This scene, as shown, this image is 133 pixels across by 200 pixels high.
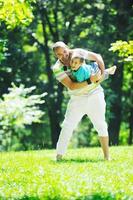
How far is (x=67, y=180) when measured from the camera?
26.8 feet

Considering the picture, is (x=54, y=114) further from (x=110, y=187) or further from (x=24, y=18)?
(x=110, y=187)

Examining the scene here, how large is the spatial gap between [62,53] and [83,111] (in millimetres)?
1291

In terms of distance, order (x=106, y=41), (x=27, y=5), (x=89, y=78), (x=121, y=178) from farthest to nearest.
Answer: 1. (x=106, y=41)
2. (x=27, y=5)
3. (x=89, y=78)
4. (x=121, y=178)

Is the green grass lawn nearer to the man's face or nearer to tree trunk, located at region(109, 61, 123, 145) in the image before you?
the man's face

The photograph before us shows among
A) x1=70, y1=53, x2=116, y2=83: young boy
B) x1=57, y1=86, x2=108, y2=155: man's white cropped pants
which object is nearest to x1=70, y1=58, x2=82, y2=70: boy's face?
x1=70, y1=53, x2=116, y2=83: young boy

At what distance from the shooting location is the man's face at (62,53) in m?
10.4

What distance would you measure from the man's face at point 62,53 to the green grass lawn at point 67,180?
1866mm

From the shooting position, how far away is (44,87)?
106 feet

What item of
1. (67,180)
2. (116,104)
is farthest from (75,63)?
(116,104)

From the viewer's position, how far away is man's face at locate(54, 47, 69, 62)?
10391mm

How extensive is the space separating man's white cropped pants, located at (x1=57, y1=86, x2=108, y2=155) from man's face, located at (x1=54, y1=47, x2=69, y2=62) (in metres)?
0.88

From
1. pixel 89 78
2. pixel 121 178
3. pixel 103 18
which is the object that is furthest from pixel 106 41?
pixel 121 178

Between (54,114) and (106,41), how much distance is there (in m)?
5.71

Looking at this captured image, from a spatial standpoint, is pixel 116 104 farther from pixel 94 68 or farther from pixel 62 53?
pixel 62 53
